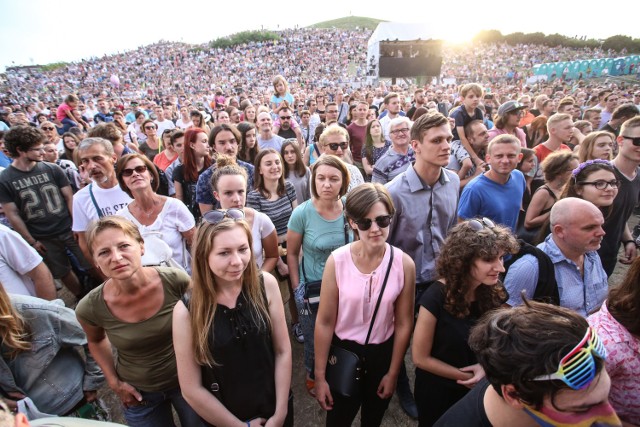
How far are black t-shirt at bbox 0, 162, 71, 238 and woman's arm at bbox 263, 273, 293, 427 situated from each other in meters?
3.41

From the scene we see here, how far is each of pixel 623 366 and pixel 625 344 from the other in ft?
0.35

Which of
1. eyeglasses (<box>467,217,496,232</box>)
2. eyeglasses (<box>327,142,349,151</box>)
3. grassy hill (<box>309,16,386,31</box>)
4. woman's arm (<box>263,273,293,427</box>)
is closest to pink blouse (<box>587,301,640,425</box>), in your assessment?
eyeglasses (<box>467,217,496,232</box>)

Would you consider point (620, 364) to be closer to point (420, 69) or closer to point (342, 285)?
point (342, 285)

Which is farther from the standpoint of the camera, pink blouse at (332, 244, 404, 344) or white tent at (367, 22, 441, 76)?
white tent at (367, 22, 441, 76)

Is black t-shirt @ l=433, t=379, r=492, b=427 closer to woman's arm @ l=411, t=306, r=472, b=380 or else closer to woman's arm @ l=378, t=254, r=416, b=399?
woman's arm @ l=411, t=306, r=472, b=380

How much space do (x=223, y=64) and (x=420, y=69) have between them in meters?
27.5

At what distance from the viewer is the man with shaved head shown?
1.95 metres

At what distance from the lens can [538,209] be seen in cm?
312

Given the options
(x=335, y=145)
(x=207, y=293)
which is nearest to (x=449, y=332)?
(x=207, y=293)

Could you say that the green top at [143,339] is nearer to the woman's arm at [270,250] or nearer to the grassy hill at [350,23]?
the woman's arm at [270,250]

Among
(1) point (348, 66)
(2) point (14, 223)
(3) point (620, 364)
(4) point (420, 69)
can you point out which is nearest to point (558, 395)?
(3) point (620, 364)

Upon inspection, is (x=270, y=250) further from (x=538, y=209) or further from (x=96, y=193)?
(x=538, y=209)

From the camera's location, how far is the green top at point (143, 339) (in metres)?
1.91

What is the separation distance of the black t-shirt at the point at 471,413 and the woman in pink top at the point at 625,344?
781 mm
